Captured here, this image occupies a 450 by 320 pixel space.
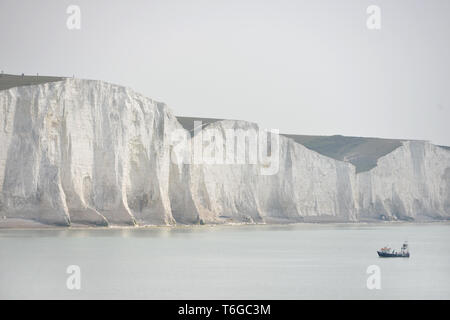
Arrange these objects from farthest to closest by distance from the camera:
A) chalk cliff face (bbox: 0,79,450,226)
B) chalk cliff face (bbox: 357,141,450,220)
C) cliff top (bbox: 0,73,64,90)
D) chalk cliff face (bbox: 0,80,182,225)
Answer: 1. chalk cliff face (bbox: 357,141,450,220)
2. cliff top (bbox: 0,73,64,90)
3. chalk cliff face (bbox: 0,79,450,226)
4. chalk cliff face (bbox: 0,80,182,225)

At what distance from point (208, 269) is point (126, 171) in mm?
29683

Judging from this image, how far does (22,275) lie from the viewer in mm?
34188

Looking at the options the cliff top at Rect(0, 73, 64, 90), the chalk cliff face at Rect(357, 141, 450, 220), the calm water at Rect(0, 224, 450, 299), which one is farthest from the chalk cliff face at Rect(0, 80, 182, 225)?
the chalk cliff face at Rect(357, 141, 450, 220)

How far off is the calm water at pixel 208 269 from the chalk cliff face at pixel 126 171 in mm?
4220

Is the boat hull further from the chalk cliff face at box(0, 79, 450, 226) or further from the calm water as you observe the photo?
the chalk cliff face at box(0, 79, 450, 226)

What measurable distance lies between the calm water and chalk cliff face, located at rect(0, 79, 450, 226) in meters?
4.22

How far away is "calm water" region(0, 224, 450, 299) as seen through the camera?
31.1 m

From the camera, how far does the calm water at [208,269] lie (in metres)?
31.1

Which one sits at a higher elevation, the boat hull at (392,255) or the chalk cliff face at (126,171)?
the chalk cliff face at (126,171)

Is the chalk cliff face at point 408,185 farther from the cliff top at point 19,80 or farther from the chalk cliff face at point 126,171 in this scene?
the cliff top at point 19,80

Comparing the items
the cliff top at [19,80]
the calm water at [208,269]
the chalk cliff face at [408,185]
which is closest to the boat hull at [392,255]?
the calm water at [208,269]
